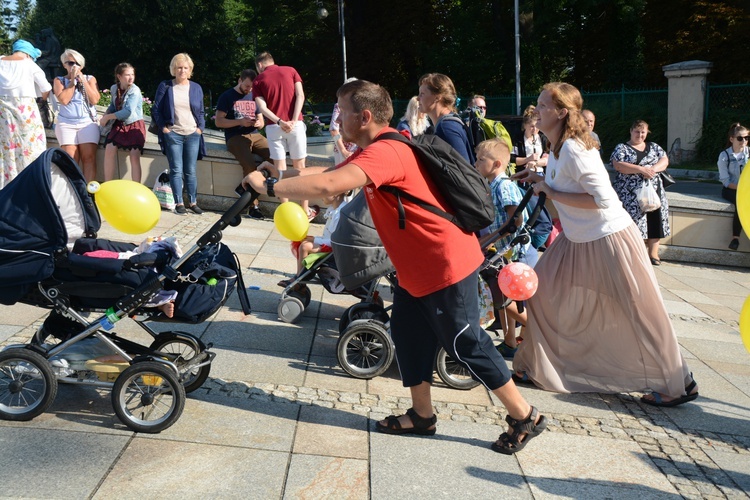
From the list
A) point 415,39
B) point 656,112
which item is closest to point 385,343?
point 656,112

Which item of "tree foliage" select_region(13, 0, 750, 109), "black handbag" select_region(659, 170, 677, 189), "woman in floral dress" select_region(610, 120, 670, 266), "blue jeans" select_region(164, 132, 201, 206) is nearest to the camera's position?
"woman in floral dress" select_region(610, 120, 670, 266)

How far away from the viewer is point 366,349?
5199 millimetres

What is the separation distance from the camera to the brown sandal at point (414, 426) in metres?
4.27

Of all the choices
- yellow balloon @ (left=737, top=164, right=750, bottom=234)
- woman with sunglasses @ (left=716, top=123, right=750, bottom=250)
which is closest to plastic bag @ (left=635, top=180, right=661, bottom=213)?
woman with sunglasses @ (left=716, top=123, right=750, bottom=250)

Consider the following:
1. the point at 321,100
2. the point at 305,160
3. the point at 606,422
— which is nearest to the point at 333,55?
the point at 321,100

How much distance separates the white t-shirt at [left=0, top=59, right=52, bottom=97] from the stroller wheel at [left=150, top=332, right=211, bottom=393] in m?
5.67

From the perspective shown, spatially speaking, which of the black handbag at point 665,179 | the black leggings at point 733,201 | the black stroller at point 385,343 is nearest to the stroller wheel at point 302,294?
the black stroller at point 385,343

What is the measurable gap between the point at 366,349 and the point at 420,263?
58.8 inches

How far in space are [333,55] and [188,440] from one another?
39928mm

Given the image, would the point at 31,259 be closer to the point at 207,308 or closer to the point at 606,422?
the point at 207,308

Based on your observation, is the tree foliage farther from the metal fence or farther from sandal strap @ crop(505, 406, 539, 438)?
sandal strap @ crop(505, 406, 539, 438)

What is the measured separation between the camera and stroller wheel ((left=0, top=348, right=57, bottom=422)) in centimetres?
399

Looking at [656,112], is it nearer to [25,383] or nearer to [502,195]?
[502,195]

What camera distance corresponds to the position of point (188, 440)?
4.00 m
